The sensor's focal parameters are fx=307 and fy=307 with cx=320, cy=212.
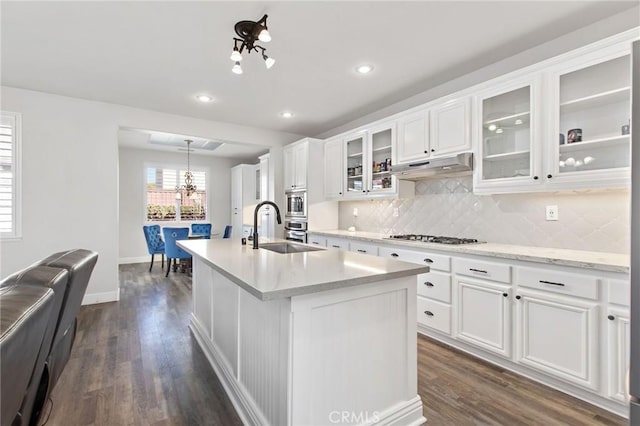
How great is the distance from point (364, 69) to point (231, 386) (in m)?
2.83

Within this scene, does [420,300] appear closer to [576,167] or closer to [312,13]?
[576,167]

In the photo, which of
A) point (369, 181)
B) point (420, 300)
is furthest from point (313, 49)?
point (420, 300)

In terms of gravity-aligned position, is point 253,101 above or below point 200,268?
above

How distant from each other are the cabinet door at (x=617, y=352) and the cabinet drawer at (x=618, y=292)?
0.05 metres

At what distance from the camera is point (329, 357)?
1418mm

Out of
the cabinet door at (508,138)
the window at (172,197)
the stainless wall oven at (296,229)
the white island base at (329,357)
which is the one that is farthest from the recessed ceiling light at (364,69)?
the window at (172,197)

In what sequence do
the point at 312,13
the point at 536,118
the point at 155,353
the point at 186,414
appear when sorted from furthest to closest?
the point at 155,353
the point at 536,118
the point at 312,13
the point at 186,414

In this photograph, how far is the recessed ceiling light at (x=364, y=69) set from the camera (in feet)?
9.41

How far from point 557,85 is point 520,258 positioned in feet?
4.18

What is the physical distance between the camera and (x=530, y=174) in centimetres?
235

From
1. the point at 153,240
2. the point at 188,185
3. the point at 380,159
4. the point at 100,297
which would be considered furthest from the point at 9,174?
the point at 380,159

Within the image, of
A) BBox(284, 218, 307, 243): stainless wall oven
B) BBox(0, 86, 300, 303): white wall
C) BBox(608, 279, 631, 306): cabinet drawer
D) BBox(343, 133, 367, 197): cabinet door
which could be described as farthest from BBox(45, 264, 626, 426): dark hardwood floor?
BBox(284, 218, 307, 243): stainless wall oven

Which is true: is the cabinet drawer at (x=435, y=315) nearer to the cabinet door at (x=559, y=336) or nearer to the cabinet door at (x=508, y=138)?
the cabinet door at (x=559, y=336)

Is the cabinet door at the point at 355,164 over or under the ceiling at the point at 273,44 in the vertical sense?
under
